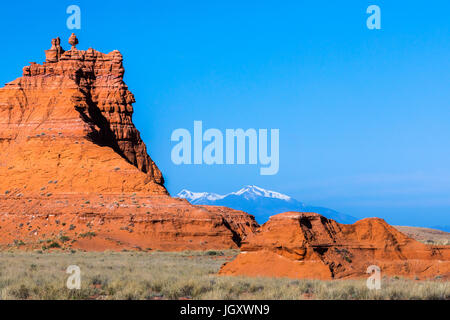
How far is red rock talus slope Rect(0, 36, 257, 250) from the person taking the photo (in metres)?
49.5

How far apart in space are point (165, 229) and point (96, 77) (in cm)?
2973

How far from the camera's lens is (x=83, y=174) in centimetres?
5706

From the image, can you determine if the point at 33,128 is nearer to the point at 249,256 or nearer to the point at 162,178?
the point at 162,178

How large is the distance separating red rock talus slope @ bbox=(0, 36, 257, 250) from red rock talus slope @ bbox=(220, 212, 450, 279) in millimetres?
26693

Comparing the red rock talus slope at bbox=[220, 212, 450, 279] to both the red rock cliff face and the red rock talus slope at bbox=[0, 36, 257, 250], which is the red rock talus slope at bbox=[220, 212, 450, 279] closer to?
the red rock talus slope at bbox=[0, 36, 257, 250]

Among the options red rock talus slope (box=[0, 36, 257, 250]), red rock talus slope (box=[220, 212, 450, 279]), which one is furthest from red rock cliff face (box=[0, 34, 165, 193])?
red rock talus slope (box=[220, 212, 450, 279])

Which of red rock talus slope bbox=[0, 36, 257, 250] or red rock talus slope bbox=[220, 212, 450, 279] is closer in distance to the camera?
red rock talus slope bbox=[220, 212, 450, 279]

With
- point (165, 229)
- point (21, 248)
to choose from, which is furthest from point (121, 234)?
point (21, 248)

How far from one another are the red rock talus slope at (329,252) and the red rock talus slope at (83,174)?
→ 26693 millimetres

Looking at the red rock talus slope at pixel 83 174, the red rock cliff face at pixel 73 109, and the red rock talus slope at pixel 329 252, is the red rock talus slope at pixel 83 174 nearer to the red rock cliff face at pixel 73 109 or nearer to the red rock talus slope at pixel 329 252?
the red rock cliff face at pixel 73 109

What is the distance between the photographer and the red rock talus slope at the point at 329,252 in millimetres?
20203

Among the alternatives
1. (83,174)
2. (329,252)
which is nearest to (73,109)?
(83,174)

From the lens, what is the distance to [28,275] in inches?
768

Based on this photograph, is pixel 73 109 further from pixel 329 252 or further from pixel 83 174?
pixel 329 252
